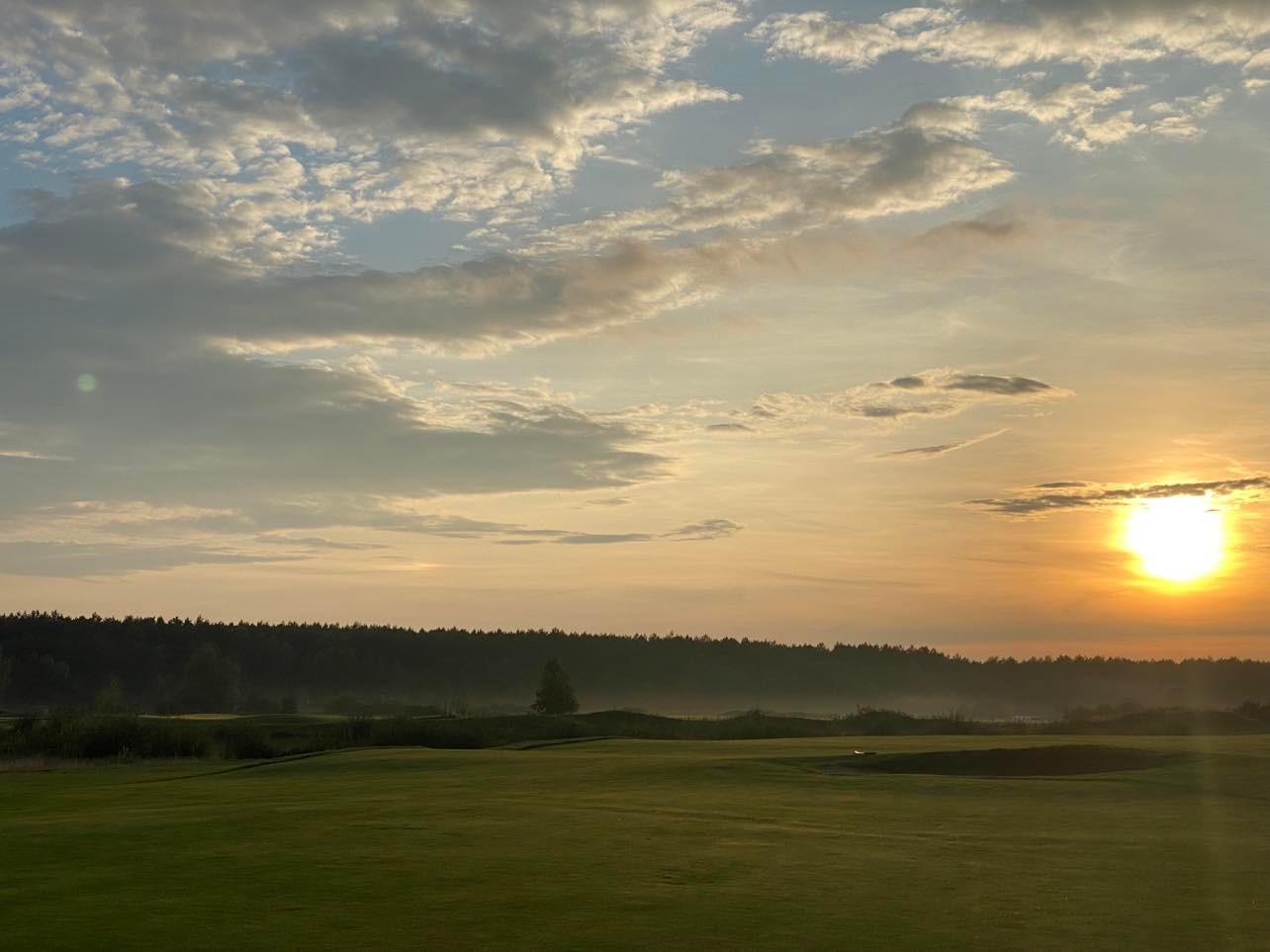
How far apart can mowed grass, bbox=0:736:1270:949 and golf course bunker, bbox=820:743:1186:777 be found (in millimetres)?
5426

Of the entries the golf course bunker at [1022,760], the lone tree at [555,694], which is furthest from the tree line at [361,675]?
the golf course bunker at [1022,760]

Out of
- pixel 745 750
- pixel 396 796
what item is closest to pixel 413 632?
pixel 745 750

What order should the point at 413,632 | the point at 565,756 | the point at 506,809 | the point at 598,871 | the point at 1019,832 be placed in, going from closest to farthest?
1. the point at 598,871
2. the point at 1019,832
3. the point at 506,809
4. the point at 565,756
5. the point at 413,632

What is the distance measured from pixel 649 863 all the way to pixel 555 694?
72.4m

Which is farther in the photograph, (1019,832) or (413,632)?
(413,632)

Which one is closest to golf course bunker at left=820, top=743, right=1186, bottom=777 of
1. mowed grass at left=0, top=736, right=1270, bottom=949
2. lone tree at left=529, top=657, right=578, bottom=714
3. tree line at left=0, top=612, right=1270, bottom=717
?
mowed grass at left=0, top=736, right=1270, bottom=949

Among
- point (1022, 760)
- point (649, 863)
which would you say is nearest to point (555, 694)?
point (1022, 760)

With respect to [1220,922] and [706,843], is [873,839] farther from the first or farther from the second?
[1220,922]

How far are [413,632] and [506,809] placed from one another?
7142 inches

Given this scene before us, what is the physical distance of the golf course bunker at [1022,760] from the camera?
3519cm

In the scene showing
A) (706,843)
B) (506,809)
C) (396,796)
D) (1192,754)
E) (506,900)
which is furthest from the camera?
(1192,754)

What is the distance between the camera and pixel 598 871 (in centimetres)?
1520

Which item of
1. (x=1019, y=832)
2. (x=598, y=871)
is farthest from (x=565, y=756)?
(x=598, y=871)

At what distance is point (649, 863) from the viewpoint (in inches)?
625
